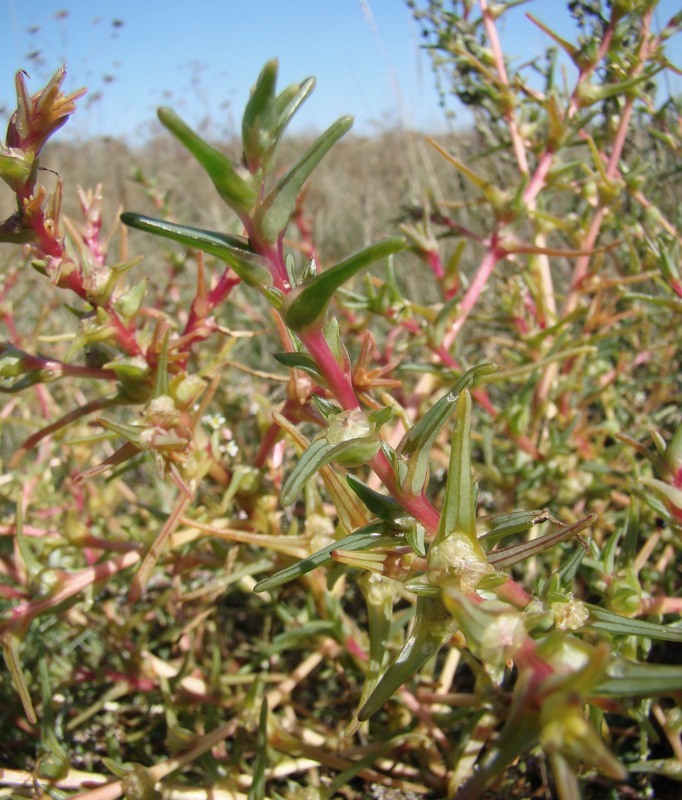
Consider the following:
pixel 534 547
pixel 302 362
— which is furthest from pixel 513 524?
pixel 302 362

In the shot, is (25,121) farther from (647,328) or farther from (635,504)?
(647,328)

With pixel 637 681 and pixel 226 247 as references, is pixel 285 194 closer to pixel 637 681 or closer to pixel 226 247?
pixel 226 247

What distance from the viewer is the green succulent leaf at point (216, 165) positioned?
0.44 metres

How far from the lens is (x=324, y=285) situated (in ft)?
1.58

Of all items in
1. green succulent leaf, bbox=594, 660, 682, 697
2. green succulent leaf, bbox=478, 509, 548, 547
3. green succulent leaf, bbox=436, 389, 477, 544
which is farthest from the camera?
green succulent leaf, bbox=478, 509, 548, 547

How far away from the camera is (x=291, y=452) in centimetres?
180

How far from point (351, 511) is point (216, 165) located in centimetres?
43

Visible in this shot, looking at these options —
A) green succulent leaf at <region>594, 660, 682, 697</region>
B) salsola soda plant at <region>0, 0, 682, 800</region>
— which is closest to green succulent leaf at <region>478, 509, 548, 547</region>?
salsola soda plant at <region>0, 0, 682, 800</region>

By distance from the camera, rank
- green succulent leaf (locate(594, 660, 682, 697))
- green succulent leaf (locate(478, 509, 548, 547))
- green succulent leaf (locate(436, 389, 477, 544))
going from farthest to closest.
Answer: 1. green succulent leaf (locate(478, 509, 548, 547))
2. green succulent leaf (locate(436, 389, 477, 544))
3. green succulent leaf (locate(594, 660, 682, 697))

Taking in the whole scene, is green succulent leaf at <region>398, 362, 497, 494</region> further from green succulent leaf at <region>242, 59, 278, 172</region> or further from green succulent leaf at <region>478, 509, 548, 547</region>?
green succulent leaf at <region>242, 59, 278, 172</region>

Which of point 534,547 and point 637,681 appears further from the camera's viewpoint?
point 534,547

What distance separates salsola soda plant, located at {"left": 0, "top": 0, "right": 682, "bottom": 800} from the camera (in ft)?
1.72

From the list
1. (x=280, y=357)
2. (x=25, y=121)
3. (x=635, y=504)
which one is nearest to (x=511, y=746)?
(x=280, y=357)

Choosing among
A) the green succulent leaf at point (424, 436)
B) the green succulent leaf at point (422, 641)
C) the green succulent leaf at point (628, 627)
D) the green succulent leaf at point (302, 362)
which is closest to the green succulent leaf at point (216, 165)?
the green succulent leaf at point (302, 362)
